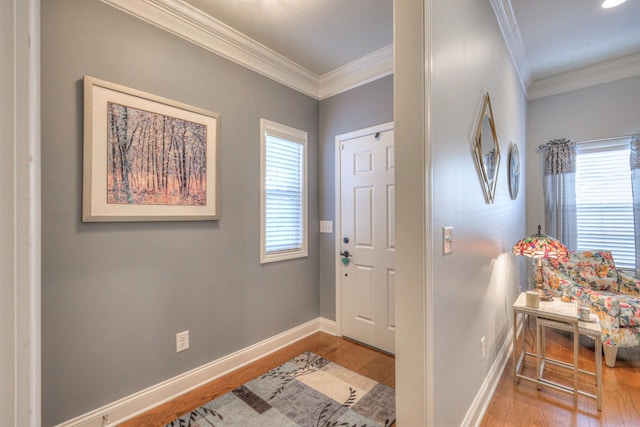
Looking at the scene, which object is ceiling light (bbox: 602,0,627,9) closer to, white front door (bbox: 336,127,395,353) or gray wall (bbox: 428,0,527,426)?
gray wall (bbox: 428,0,527,426)

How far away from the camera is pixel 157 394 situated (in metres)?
1.92

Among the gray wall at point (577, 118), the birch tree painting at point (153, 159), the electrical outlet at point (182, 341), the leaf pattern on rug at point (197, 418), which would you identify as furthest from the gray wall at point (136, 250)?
the gray wall at point (577, 118)

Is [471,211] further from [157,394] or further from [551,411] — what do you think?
[157,394]

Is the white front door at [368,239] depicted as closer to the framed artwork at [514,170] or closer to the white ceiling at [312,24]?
the white ceiling at [312,24]

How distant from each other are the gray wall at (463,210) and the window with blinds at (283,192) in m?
1.66

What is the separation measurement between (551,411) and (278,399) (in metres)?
1.85

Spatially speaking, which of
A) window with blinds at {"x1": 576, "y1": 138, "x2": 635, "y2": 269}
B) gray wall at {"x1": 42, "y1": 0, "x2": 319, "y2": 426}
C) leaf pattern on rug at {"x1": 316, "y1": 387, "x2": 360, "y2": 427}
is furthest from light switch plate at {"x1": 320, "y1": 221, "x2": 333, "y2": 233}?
window with blinds at {"x1": 576, "y1": 138, "x2": 635, "y2": 269}

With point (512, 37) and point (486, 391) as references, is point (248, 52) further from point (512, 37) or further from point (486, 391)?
point (486, 391)

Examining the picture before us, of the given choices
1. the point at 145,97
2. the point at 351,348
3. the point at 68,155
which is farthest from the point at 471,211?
the point at 68,155

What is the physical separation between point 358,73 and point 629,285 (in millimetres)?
3398

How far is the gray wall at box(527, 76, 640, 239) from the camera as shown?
10.0 feet

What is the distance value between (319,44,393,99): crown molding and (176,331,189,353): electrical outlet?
2.69 metres

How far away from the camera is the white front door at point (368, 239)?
2.70 m
